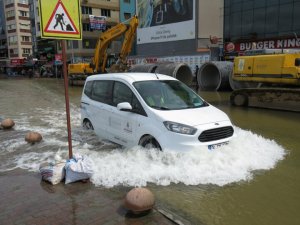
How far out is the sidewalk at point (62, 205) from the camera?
4.65m

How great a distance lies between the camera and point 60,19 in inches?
226

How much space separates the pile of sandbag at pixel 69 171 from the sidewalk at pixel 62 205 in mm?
108

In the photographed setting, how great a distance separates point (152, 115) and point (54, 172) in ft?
6.88

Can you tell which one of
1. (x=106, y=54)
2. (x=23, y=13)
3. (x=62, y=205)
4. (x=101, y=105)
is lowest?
(x=62, y=205)

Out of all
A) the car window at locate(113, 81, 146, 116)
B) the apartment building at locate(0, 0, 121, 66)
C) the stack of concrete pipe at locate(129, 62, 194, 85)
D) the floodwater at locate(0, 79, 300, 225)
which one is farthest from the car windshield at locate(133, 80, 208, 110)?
the apartment building at locate(0, 0, 121, 66)

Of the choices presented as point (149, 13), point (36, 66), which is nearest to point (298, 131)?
point (149, 13)

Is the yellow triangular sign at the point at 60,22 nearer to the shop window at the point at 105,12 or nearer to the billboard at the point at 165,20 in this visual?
the billboard at the point at 165,20

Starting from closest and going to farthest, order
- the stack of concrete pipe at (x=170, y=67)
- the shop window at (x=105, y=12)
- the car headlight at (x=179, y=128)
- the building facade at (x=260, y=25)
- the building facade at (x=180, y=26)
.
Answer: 1. the car headlight at (x=179, y=128)
2. the stack of concrete pipe at (x=170, y=67)
3. the building facade at (x=260, y=25)
4. the building facade at (x=180, y=26)
5. the shop window at (x=105, y=12)

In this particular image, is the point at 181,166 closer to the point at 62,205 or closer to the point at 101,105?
the point at 62,205

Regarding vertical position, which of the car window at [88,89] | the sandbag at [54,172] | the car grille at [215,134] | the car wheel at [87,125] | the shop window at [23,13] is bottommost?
the sandbag at [54,172]

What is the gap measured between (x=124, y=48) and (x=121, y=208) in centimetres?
2243

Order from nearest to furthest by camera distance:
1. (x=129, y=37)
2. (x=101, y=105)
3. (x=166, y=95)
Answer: (x=166, y=95), (x=101, y=105), (x=129, y=37)

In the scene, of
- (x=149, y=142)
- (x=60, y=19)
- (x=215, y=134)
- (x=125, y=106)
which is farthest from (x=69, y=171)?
(x=215, y=134)

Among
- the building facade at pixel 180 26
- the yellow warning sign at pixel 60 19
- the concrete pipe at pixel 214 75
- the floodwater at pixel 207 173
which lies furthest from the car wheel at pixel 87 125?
the building facade at pixel 180 26
